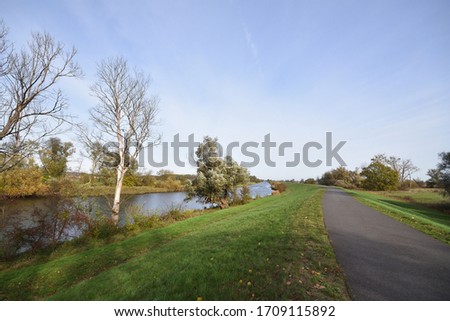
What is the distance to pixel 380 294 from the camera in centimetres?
315

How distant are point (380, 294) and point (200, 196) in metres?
19.4

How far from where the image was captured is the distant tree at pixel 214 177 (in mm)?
20462

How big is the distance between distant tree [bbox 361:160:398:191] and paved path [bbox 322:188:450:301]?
1810 inches

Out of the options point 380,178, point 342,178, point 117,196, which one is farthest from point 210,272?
point 342,178

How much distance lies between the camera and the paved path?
10.7 ft

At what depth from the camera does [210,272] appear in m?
4.27

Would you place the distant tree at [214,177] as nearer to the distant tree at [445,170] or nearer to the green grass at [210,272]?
the green grass at [210,272]

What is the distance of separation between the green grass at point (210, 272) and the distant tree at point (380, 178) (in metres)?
47.7

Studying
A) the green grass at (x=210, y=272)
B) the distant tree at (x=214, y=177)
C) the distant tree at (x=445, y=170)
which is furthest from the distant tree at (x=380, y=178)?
the green grass at (x=210, y=272)

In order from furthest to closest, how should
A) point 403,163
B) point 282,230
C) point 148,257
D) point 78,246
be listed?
point 403,163 → point 78,246 → point 282,230 → point 148,257

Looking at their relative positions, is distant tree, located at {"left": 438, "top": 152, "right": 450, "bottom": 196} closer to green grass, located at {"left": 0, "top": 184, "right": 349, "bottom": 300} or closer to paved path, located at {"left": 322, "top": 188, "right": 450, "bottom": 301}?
paved path, located at {"left": 322, "top": 188, "right": 450, "bottom": 301}

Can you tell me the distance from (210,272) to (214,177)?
15.9 m
